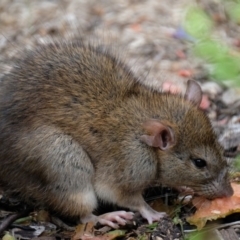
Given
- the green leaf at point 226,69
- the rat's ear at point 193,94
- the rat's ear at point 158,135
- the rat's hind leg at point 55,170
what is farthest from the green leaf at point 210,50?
the rat's ear at point 193,94

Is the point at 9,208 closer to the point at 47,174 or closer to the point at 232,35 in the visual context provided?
the point at 47,174

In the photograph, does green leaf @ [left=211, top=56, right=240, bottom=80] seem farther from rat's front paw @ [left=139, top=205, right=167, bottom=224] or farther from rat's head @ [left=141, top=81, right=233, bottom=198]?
rat's front paw @ [left=139, top=205, right=167, bottom=224]

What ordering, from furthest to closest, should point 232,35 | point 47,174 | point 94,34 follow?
point 94,34 → point 232,35 → point 47,174

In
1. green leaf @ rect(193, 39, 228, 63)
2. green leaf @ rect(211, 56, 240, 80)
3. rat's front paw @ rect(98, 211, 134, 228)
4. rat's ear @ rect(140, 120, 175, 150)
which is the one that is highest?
rat's ear @ rect(140, 120, 175, 150)

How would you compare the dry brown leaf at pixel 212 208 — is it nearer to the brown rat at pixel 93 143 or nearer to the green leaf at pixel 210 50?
the brown rat at pixel 93 143

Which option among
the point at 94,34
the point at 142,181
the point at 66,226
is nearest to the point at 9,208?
the point at 66,226

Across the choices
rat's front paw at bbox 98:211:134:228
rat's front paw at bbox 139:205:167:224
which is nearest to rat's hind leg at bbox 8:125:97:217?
rat's front paw at bbox 98:211:134:228

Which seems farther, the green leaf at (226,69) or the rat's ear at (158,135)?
the rat's ear at (158,135)

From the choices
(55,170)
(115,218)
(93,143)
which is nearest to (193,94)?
(93,143)
